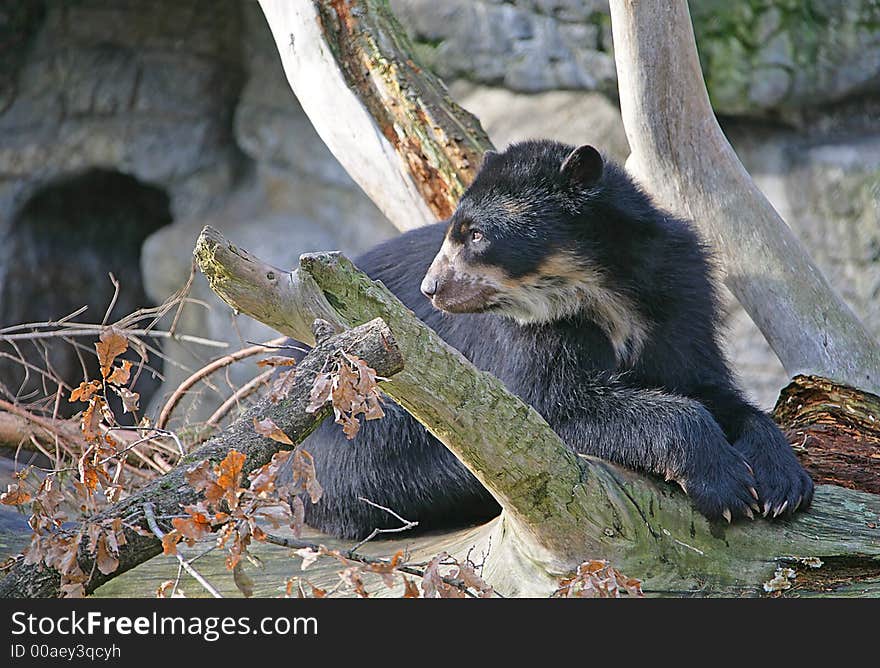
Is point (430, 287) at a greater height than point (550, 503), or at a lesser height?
greater

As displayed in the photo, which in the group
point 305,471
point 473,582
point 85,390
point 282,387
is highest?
point 282,387

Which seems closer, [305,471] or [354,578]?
[305,471]

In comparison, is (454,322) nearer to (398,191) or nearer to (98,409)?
(398,191)

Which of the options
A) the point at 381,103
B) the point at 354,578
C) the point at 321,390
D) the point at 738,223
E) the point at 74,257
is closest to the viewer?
the point at 321,390

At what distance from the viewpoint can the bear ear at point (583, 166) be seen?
3244 mm

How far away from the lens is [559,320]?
11.0ft

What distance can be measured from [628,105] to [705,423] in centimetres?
154

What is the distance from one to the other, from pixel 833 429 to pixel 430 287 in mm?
1616

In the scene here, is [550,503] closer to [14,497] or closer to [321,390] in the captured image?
[321,390]

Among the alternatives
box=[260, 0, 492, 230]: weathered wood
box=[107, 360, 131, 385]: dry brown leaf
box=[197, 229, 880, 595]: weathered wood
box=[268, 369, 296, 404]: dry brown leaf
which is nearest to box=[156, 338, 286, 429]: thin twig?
box=[260, 0, 492, 230]: weathered wood

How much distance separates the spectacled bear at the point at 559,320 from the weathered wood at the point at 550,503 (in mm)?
339

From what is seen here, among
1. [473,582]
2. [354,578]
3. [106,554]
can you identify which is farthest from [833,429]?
[106,554]

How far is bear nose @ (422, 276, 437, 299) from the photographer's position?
3.28 meters

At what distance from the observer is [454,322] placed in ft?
12.1
